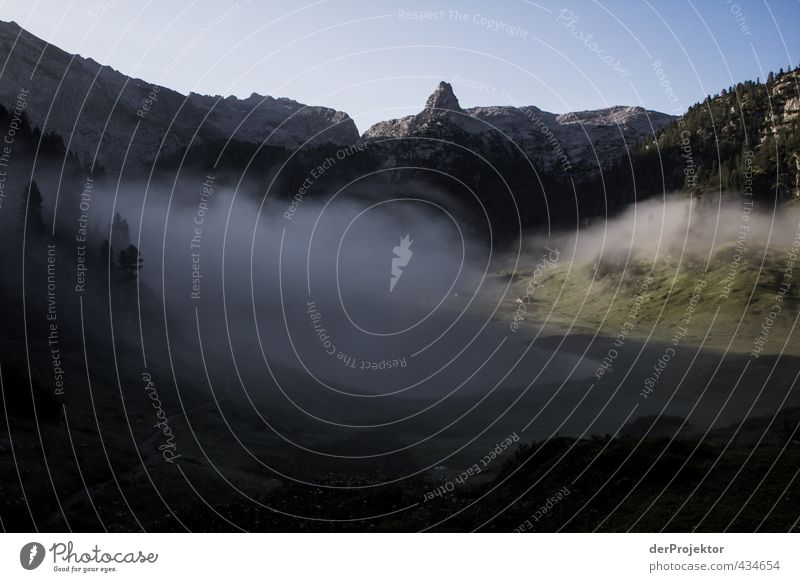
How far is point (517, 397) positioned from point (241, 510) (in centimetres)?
11475

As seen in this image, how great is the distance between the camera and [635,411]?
125750mm
